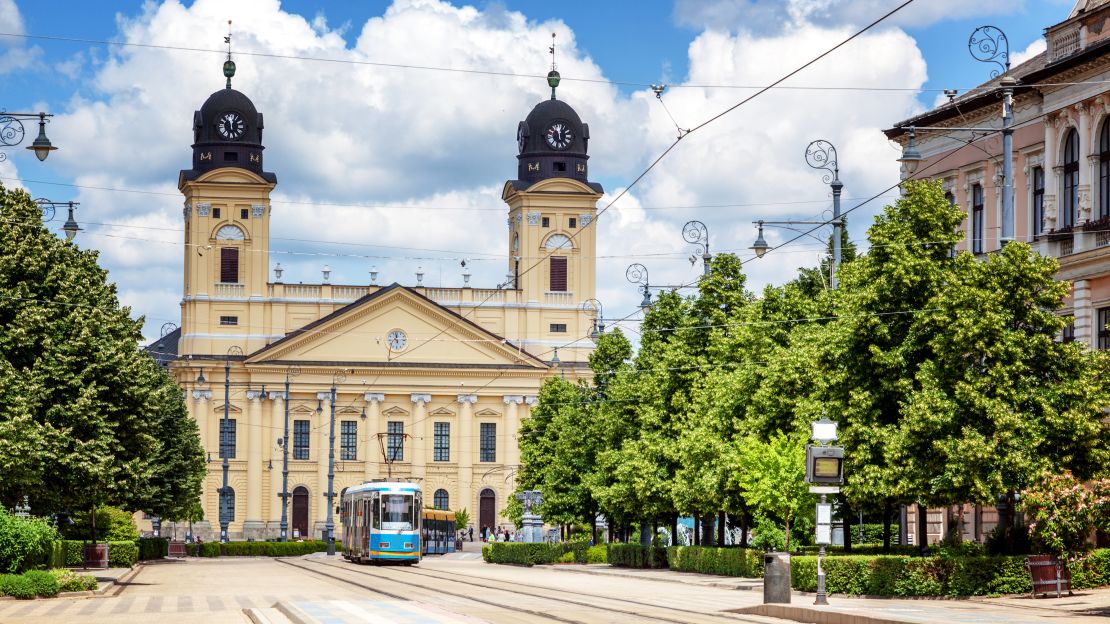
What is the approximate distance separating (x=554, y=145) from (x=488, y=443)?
73.3 feet

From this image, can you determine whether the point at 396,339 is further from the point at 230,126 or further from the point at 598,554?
the point at 598,554

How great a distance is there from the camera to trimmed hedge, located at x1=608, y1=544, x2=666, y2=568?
5734cm

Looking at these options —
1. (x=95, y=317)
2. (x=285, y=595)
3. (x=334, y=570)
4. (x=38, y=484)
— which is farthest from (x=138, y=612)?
(x=334, y=570)

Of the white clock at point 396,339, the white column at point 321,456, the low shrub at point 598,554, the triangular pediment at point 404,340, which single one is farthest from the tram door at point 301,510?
the low shrub at point 598,554

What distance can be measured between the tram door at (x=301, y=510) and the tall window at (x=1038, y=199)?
8330cm

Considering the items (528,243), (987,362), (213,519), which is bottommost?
(213,519)

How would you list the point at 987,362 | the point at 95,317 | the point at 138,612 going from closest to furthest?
the point at 138,612
the point at 987,362
the point at 95,317

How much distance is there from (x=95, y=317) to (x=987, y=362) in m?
24.0

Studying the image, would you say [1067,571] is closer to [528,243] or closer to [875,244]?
[875,244]

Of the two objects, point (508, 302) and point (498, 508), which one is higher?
point (508, 302)

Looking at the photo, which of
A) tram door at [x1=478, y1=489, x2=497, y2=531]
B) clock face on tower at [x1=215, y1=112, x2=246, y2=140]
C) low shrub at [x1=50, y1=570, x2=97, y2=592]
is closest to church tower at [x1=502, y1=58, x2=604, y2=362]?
tram door at [x1=478, y1=489, x2=497, y2=531]

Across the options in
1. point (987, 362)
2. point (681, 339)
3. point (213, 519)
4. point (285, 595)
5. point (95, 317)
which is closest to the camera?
point (987, 362)

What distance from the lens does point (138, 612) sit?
3203 cm

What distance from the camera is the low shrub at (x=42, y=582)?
3603cm
